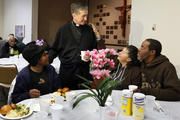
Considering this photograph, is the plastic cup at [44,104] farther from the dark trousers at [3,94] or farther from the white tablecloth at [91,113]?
the dark trousers at [3,94]

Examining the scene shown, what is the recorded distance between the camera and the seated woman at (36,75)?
1623 millimetres

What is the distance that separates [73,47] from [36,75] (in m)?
0.55

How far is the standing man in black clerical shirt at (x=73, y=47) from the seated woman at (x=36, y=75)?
0.93 feet

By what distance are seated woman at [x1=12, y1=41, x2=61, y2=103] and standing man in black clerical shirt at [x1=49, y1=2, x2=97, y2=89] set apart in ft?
0.93

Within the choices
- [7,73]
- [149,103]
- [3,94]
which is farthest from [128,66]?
[3,94]

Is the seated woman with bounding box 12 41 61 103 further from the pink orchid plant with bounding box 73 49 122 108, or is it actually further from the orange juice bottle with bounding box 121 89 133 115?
the orange juice bottle with bounding box 121 89 133 115

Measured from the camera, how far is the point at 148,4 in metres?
2.58

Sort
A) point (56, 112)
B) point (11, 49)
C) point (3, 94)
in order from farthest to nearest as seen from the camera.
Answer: point (11, 49), point (3, 94), point (56, 112)

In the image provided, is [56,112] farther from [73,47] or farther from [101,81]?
[73,47]

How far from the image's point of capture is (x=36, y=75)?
1.73 metres

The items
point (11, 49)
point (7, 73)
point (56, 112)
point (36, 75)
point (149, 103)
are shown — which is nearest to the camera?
point (56, 112)

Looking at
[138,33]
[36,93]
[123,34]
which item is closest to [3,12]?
[123,34]

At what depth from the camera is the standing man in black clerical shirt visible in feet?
6.78

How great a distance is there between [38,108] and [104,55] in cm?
55
